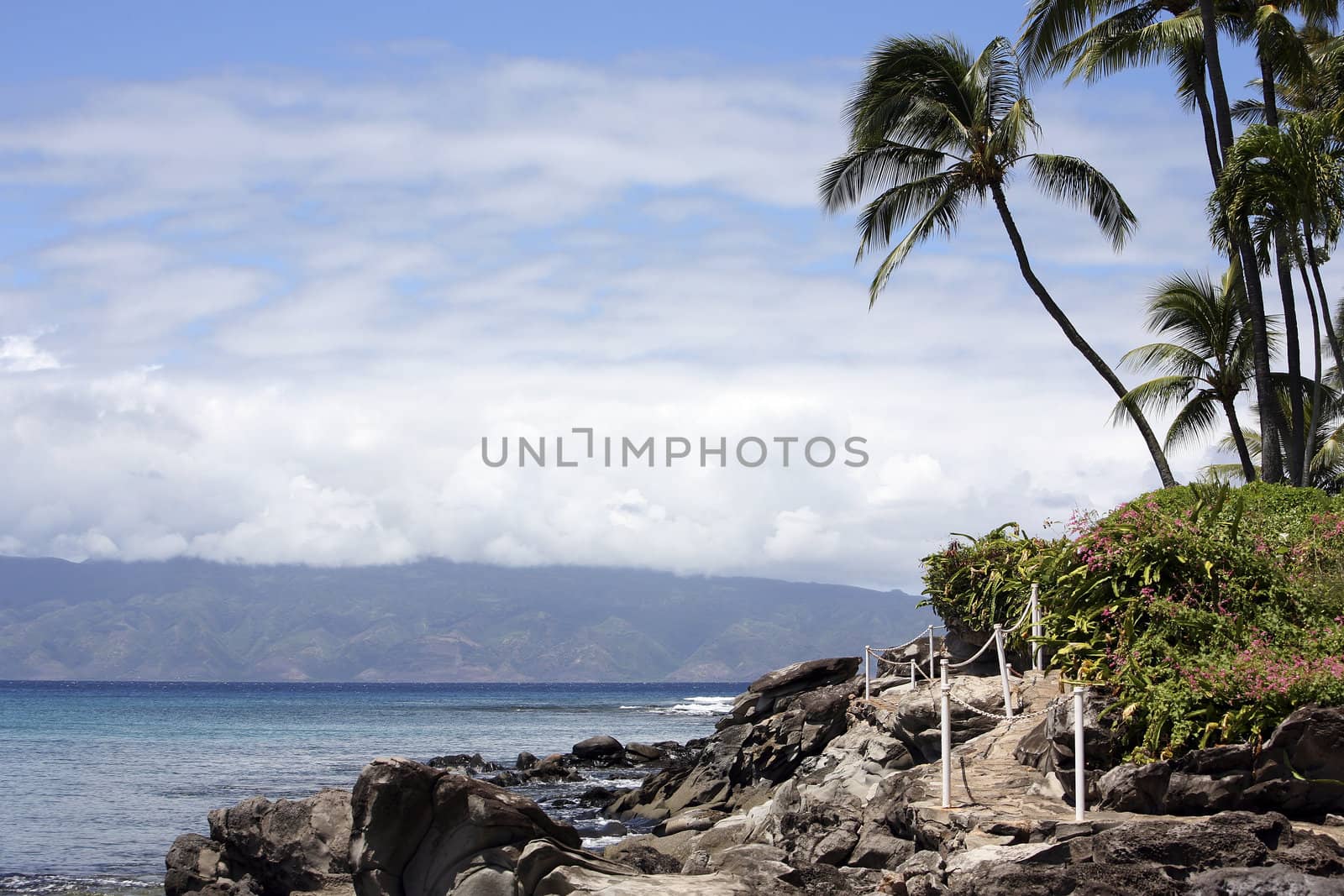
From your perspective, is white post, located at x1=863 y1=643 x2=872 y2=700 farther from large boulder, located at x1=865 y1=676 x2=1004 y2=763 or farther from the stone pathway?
the stone pathway

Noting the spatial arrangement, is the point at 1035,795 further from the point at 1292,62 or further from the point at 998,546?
the point at 1292,62

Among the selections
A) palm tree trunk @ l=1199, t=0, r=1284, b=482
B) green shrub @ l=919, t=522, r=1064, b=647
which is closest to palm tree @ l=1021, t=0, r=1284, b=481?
palm tree trunk @ l=1199, t=0, r=1284, b=482

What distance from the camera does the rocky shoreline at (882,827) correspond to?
26.8 ft

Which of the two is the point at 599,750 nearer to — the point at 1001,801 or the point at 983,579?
the point at 983,579

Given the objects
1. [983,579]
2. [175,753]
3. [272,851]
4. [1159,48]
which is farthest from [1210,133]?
[175,753]

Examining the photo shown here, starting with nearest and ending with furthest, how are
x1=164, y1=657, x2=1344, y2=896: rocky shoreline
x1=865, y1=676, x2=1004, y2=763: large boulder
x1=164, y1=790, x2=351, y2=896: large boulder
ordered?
1. x1=164, y1=657, x2=1344, y2=896: rocky shoreline
2. x1=865, y1=676, x2=1004, y2=763: large boulder
3. x1=164, y1=790, x2=351, y2=896: large boulder

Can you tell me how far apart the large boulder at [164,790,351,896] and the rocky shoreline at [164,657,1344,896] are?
0.09 ft

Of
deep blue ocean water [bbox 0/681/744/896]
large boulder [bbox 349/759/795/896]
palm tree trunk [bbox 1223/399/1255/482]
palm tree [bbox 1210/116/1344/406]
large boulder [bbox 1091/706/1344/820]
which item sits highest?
palm tree [bbox 1210/116/1344/406]

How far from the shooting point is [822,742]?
2000 cm

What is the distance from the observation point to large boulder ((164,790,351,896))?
16.2m

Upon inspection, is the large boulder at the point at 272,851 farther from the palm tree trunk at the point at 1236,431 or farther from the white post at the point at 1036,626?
the palm tree trunk at the point at 1236,431

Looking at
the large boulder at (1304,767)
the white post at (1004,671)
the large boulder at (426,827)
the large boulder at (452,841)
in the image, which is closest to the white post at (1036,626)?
the white post at (1004,671)

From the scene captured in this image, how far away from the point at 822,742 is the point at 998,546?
4.68 metres

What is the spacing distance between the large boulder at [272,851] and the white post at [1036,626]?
32.2 feet
